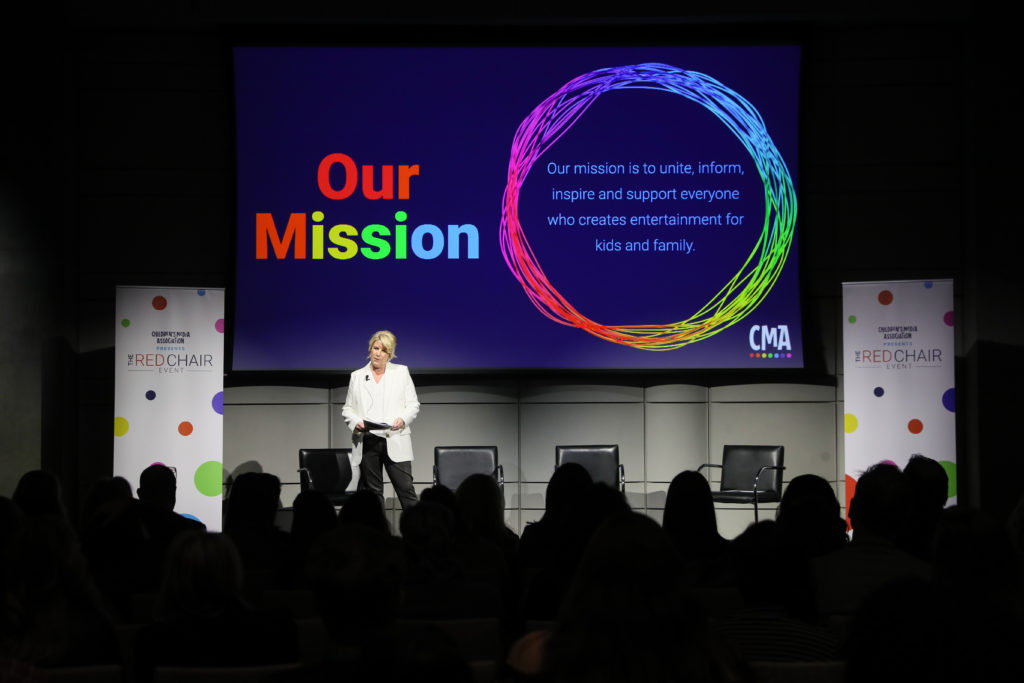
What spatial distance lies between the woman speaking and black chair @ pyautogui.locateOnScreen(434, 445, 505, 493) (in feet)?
0.75

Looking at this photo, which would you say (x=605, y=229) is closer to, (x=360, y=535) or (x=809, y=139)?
(x=809, y=139)

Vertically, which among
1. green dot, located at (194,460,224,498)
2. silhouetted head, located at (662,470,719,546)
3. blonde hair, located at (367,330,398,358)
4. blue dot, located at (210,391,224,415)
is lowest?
green dot, located at (194,460,224,498)

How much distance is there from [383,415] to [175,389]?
158cm

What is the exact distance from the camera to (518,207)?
785 centimetres

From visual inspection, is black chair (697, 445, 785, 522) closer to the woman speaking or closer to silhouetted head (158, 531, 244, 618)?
the woman speaking

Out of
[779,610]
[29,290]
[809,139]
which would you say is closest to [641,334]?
[809,139]

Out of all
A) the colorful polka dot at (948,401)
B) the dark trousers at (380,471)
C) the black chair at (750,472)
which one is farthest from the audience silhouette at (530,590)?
the colorful polka dot at (948,401)

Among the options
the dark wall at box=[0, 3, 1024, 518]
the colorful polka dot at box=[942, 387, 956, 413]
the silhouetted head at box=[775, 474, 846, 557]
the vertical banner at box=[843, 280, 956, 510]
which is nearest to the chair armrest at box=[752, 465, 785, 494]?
the vertical banner at box=[843, 280, 956, 510]

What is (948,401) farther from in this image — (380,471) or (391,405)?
(380,471)

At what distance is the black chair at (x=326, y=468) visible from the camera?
750 centimetres

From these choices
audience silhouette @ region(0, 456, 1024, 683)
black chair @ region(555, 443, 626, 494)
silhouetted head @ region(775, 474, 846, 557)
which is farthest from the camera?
black chair @ region(555, 443, 626, 494)

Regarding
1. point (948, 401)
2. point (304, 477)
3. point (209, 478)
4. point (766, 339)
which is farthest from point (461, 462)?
point (948, 401)

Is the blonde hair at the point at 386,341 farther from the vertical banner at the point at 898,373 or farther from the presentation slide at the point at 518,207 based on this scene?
the vertical banner at the point at 898,373

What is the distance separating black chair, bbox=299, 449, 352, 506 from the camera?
295 inches
